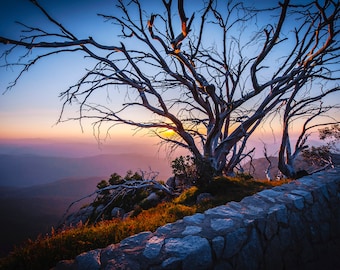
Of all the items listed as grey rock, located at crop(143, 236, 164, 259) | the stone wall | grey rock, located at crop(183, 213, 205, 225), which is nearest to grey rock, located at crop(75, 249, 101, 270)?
the stone wall

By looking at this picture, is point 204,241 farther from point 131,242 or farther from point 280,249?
point 280,249

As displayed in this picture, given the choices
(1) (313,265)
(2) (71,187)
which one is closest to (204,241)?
(1) (313,265)

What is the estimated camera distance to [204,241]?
7.52 ft

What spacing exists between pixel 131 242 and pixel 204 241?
0.93 m

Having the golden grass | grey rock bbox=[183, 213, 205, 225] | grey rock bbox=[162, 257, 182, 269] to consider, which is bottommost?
the golden grass

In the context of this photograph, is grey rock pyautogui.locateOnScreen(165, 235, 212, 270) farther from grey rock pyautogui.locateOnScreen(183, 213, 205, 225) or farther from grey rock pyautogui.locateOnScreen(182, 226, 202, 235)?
grey rock pyautogui.locateOnScreen(183, 213, 205, 225)

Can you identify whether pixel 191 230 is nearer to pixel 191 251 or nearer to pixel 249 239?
pixel 191 251

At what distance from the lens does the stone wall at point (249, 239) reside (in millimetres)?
2117

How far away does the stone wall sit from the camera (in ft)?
6.95

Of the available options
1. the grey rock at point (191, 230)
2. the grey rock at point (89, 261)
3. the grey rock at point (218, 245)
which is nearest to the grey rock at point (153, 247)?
the grey rock at point (191, 230)

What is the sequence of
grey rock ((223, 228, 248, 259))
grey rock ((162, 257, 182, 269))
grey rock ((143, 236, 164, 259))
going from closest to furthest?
grey rock ((162, 257, 182, 269)) → grey rock ((143, 236, 164, 259)) → grey rock ((223, 228, 248, 259))

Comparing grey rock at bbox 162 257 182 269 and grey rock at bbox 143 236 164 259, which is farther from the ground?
grey rock at bbox 143 236 164 259

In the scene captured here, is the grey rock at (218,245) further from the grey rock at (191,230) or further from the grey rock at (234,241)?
the grey rock at (191,230)

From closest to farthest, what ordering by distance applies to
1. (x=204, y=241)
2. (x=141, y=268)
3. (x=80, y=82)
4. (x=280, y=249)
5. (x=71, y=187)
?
1. (x=141, y=268)
2. (x=204, y=241)
3. (x=280, y=249)
4. (x=80, y=82)
5. (x=71, y=187)
